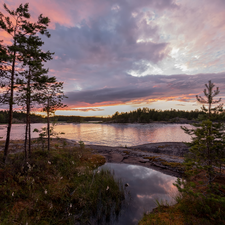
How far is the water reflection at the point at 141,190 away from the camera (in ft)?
23.0

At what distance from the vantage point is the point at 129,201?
26.3 ft

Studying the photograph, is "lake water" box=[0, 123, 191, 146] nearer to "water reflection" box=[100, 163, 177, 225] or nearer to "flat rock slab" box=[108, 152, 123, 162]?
"water reflection" box=[100, 163, 177, 225]

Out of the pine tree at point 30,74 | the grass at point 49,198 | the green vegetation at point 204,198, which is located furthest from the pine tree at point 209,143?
the pine tree at point 30,74

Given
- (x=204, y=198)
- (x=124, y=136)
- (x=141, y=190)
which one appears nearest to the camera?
(x=204, y=198)

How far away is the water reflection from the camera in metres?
7.02

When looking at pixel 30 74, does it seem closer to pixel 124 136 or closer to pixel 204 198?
pixel 204 198

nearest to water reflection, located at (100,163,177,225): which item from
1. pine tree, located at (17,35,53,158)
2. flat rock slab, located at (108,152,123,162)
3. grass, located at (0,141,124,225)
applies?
grass, located at (0,141,124,225)

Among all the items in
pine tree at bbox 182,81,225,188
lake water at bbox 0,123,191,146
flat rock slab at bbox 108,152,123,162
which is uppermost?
pine tree at bbox 182,81,225,188

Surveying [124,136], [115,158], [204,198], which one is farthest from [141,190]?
[124,136]

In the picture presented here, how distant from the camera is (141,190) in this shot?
9.46 meters

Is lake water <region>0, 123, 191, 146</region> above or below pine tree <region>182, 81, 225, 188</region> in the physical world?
below

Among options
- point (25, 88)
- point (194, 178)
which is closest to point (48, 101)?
point (25, 88)

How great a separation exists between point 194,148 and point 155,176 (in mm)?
7110

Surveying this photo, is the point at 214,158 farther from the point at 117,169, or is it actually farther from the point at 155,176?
the point at 117,169
